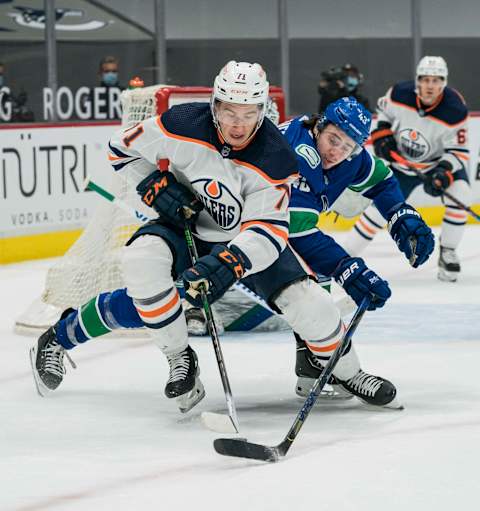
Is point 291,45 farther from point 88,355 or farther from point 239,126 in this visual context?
point 239,126

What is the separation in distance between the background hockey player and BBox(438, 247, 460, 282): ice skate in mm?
2669

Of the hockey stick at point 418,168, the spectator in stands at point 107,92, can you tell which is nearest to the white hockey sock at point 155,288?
the hockey stick at point 418,168

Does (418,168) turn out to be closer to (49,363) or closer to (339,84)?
(339,84)

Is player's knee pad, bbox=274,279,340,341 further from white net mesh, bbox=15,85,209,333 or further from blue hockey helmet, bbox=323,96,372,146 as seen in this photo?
white net mesh, bbox=15,85,209,333

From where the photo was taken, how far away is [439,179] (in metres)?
6.03

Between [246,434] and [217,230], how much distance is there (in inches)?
20.6

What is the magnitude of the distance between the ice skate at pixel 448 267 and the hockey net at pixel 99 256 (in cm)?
164

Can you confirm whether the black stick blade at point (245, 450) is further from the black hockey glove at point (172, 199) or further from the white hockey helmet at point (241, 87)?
the white hockey helmet at point (241, 87)

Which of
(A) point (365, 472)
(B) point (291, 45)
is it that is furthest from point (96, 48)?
(A) point (365, 472)

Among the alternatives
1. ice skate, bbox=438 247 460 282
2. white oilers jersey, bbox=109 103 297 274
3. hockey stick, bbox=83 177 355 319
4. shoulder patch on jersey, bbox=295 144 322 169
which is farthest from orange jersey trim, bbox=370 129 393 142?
white oilers jersey, bbox=109 103 297 274

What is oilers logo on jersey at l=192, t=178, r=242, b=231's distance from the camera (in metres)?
3.21

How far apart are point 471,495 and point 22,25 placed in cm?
506

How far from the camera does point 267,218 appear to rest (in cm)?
313

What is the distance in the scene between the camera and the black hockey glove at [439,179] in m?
6.03
